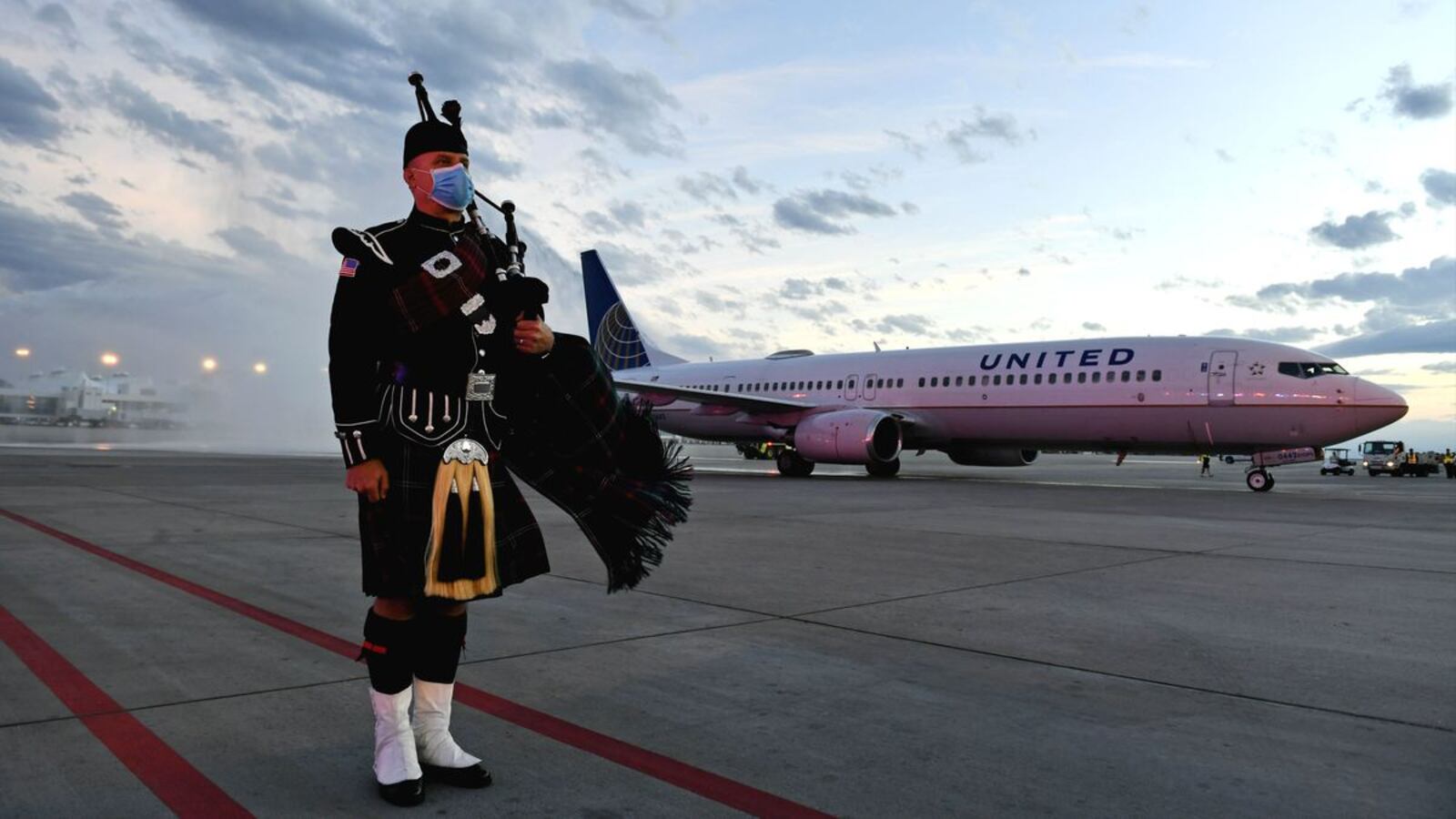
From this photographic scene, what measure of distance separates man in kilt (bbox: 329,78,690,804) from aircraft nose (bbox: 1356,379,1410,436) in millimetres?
16648

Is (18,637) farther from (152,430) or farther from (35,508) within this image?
(152,430)

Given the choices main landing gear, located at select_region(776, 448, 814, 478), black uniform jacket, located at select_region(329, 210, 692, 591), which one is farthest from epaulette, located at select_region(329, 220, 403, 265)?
main landing gear, located at select_region(776, 448, 814, 478)

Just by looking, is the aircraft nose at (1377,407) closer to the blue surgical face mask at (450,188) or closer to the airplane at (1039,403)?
the airplane at (1039,403)

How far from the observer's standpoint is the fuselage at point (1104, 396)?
16.1 metres

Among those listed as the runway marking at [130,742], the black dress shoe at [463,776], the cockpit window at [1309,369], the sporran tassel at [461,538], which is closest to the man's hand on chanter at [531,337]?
the sporran tassel at [461,538]

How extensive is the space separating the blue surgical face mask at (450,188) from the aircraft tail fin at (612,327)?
2691cm

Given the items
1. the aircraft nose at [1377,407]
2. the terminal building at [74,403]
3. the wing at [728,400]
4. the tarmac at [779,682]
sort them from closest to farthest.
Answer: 1. the tarmac at [779,682]
2. the aircraft nose at [1377,407]
3. the wing at [728,400]
4. the terminal building at [74,403]

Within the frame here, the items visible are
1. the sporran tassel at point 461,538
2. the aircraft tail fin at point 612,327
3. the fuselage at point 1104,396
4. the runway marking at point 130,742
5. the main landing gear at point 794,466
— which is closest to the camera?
the runway marking at point 130,742

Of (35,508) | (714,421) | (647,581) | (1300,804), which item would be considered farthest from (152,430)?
(1300,804)

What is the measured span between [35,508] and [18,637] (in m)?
7.52

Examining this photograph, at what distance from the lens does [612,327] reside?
3034 centimetres

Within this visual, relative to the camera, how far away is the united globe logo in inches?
1192

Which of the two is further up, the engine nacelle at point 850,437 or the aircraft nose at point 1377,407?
the aircraft nose at point 1377,407

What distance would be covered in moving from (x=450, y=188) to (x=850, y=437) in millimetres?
17143
